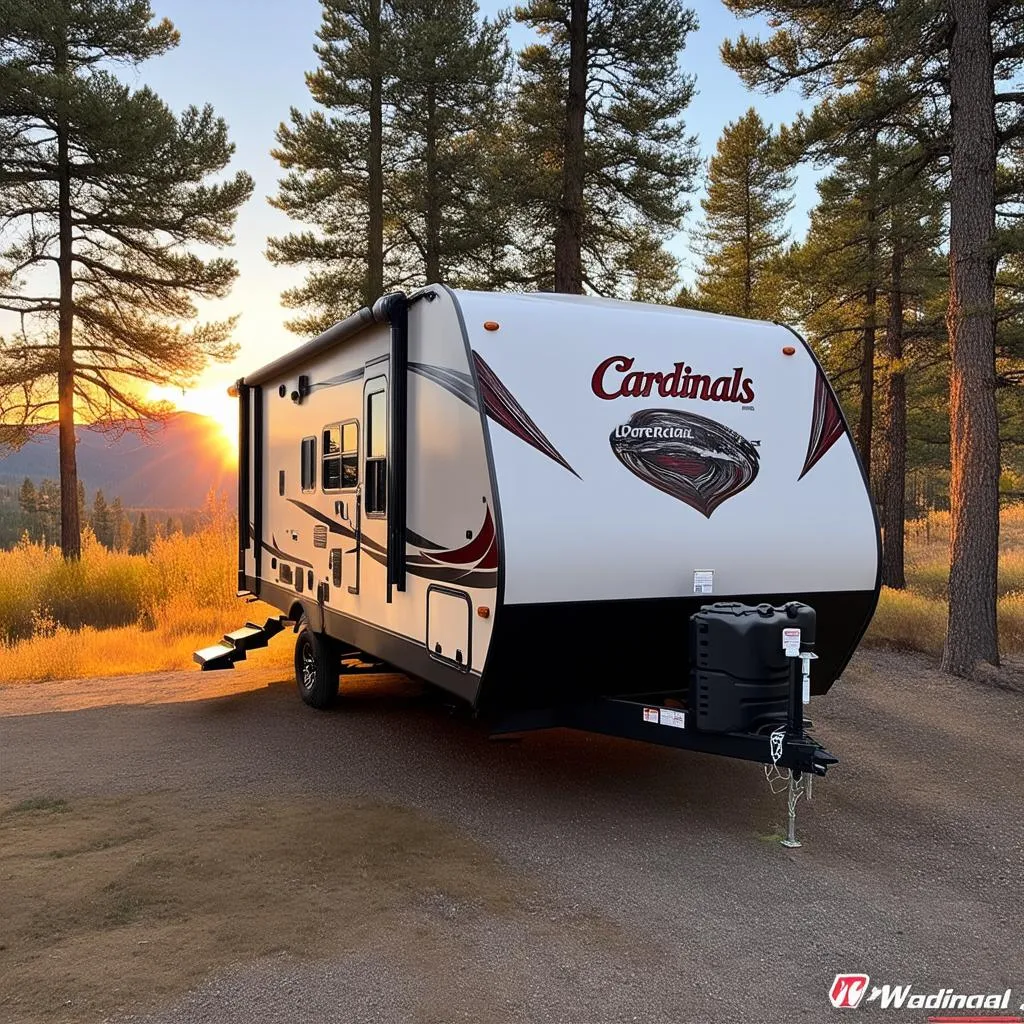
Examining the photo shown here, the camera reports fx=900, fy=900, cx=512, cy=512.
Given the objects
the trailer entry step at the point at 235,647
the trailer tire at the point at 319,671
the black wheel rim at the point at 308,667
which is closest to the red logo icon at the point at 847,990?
the trailer tire at the point at 319,671

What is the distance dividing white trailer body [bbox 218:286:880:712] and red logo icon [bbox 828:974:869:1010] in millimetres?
2116

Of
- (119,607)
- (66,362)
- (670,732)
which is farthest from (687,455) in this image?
(66,362)

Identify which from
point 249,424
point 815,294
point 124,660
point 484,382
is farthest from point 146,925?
point 815,294

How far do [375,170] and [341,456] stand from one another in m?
12.4

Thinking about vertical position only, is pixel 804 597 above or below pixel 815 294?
below

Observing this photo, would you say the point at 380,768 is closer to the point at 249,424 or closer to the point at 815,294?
the point at 249,424

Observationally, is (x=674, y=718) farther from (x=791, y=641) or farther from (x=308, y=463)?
(x=308, y=463)

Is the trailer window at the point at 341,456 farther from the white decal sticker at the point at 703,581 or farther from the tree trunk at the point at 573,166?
the tree trunk at the point at 573,166

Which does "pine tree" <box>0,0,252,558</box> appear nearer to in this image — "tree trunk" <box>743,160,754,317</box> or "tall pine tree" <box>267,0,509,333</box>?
"tall pine tree" <box>267,0,509,333</box>

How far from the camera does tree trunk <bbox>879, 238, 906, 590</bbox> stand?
18375mm

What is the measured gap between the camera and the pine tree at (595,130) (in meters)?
15.1

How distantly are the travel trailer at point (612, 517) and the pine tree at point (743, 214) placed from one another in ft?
64.5

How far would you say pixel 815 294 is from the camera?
65.8ft

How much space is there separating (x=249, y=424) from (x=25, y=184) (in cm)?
907
